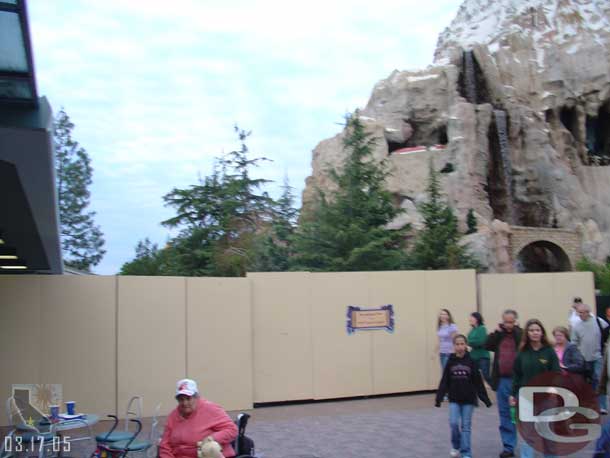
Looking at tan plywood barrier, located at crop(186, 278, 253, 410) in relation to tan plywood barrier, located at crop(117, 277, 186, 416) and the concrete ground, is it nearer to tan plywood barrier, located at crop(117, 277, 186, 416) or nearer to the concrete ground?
tan plywood barrier, located at crop(117, 277, 186, 416)

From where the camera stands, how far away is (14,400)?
284 inches

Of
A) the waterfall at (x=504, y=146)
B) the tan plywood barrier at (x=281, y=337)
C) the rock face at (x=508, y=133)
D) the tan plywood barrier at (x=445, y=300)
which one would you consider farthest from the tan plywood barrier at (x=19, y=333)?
the waterfall at (x=504, y=146)

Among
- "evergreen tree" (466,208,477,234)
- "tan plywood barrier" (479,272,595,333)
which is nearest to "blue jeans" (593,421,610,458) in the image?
"tan plywood barrier" (479,272,595,333)

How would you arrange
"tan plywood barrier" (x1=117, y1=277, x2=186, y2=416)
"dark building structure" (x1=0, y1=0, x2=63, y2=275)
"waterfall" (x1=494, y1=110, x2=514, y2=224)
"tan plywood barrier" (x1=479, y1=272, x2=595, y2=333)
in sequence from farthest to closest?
"waterfall" (x1=494, y1=110, x2=514, y2=224), "tan plywood barrier" (x1=479, y1=272, x2=595, y2=333), "tan plywood barrier" (x1=117, y1=277, x2=186, y2=416), "dark building structure" (x1=0, y1=0, x2=63, y2=275)

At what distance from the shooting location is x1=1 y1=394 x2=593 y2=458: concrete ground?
8.04 m

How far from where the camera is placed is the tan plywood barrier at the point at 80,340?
10.2 m

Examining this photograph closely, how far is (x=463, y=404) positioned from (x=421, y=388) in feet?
17.4

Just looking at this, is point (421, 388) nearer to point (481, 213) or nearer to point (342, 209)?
point (342, 209)

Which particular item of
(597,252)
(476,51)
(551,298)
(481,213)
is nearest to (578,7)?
(476,51)

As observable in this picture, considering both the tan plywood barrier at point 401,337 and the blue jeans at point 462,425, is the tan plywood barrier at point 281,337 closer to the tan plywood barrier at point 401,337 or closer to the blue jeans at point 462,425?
the tan plywood barrier at point 401,337

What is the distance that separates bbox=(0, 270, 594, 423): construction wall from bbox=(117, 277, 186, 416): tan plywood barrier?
17mm

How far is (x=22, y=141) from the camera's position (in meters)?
6.66

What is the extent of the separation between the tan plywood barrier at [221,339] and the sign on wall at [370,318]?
6.76ft

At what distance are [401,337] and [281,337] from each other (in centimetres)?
250
